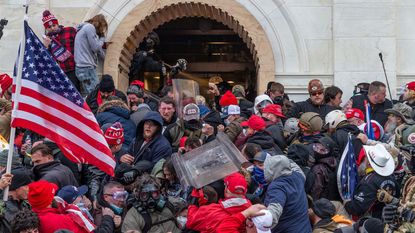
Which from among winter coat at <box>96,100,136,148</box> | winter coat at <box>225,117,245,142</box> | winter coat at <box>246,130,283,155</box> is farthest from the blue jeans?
winter coat at <box>246,130,283,155</box>

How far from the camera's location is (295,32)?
16500mm

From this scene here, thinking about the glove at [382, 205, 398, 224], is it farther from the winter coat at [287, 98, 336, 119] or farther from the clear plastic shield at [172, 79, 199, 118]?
the winter coat at [287, 98, 336, 119]

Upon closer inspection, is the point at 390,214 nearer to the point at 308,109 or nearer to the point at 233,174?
the point at 233,174

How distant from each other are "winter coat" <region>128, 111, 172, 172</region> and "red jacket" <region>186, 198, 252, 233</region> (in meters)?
2.19

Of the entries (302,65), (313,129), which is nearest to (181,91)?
(313,129)

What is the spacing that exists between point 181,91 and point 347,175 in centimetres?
312

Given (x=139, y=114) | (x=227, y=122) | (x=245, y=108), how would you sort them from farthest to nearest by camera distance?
(x=245, y=108) < (x=227, y=122) < (x=139, y=114)

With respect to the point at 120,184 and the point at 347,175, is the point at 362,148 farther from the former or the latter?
the point at 120,184

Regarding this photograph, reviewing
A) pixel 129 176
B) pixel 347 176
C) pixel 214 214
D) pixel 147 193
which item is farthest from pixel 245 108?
pixel 214 214

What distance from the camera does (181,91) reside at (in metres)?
12.8

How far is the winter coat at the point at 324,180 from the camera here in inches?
425

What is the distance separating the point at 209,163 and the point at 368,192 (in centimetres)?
189

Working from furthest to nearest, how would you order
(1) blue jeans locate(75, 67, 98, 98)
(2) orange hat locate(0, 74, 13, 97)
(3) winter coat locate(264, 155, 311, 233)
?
(1) blue jeans locate(75, 67, 98, 98) → (2) orange hat locate(0, 74, 13, 97) → (3) winter coat locate(264, 155, 311, 233)

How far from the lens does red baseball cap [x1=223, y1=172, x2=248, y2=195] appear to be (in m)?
9.28
